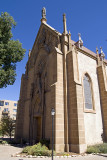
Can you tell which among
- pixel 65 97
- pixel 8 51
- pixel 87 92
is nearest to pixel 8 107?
pixel 8 51

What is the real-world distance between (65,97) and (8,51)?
8.45 m

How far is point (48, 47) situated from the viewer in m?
17.9

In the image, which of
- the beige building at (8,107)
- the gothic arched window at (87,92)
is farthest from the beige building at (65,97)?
the beige building at (8,107)

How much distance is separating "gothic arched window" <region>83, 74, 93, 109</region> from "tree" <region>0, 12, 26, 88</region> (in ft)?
28.1

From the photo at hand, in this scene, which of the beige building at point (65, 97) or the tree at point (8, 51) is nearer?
the beige building at point (65, 97)

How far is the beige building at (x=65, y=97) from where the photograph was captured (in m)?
11.4

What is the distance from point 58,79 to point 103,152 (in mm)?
7682

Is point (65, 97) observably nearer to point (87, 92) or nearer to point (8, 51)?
point (87, 92)

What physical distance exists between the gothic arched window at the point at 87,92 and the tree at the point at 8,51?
28.1 feet

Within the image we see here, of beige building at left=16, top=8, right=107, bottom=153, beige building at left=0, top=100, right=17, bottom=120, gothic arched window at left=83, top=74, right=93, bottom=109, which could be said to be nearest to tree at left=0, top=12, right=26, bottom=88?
beige building at left=16, top=8, right=107, bottom=153

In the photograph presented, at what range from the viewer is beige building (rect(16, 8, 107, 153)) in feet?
37.3

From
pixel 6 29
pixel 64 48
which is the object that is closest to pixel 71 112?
pixel 64 48

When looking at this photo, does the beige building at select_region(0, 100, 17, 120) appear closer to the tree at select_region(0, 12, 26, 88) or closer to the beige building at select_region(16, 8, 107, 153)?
the beige building at select_region(16, 8, 107, 153)

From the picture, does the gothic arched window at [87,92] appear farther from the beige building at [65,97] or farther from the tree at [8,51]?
the tree at [8,51]
